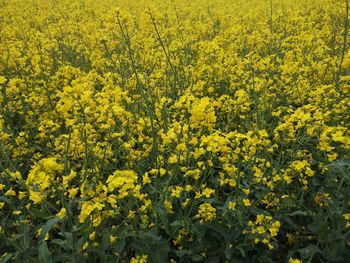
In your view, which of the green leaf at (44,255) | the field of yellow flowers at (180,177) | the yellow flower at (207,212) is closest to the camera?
the green leaf at (44,255)

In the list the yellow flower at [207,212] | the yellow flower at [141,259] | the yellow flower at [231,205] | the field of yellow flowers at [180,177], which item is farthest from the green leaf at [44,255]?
the yellow flower at [231,205]

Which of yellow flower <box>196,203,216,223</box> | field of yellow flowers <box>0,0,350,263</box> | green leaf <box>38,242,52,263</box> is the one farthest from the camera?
yellow flower <box>196,203,216,223</box>

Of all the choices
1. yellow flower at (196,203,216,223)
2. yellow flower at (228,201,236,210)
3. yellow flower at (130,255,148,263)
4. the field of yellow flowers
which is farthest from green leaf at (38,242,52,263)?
yellow flower at (228,201,236,210)

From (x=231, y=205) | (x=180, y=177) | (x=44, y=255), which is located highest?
(x=44, y=255)

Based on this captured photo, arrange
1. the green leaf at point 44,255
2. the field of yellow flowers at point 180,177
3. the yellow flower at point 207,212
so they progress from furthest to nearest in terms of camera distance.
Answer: the yellow flower at point 207,212 → the field of yellow flowers at point 180,177 → the green leaf at point 44,255

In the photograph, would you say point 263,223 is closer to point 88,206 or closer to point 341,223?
point 341,223

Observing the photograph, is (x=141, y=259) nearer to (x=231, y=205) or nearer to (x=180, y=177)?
(x=231, y=205)

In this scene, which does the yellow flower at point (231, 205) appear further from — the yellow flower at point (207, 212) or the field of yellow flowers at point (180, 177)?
the yellow flower at point (207, 212)

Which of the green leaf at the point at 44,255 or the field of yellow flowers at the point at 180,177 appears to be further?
the field of yellow flowers at the point at 180,177

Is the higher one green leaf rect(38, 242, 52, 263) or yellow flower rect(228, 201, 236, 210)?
green leaf rect(38, 242, 52, 263)

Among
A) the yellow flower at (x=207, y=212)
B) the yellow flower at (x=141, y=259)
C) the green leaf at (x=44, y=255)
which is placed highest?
the green leaf at (x=44, y=255)

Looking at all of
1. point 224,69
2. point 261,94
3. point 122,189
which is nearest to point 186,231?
point 122,189

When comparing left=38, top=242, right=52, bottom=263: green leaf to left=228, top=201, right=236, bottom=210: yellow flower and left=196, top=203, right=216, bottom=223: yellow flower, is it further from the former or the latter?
left=228, top=201, right=236, bottom=210: yellow flower

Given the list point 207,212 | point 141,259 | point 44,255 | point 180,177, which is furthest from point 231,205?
point 44,255
